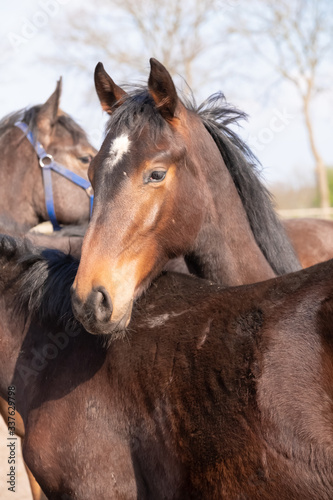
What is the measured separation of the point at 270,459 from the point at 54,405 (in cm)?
91

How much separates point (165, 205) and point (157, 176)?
14 cm

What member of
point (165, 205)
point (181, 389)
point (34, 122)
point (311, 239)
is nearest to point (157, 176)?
point (165, 205)

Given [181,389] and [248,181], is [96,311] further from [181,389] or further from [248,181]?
[248,181]

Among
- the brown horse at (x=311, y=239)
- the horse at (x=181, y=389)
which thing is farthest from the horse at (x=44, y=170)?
the horse at (x=181, y=389)

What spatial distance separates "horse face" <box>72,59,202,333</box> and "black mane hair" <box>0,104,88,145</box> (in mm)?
2213

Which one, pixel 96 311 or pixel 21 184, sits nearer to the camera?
pixel 96 311

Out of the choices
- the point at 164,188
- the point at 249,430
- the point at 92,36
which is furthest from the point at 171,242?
the point at 92,36

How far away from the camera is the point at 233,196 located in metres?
2.96

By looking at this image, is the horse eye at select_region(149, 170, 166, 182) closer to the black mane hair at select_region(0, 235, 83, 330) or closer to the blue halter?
the black mane hair at select_region(0, 235, 83, 330)

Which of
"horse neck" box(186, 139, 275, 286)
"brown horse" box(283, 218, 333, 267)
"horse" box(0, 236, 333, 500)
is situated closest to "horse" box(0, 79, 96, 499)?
"horse neck" box(186, 139, 275, 286)

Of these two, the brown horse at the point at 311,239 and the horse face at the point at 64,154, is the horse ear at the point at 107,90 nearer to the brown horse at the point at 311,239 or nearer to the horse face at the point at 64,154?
the horse face at the point at 64,154

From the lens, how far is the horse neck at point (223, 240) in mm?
2773

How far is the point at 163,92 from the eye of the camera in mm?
2551

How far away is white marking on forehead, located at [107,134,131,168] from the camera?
2369 mm
